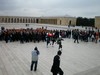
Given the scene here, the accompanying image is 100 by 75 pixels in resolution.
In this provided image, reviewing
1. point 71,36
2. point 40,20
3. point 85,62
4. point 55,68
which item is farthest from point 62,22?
point 55,68

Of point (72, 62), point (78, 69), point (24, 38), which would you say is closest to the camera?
point (78, 69)

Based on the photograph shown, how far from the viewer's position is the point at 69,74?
33.8ft

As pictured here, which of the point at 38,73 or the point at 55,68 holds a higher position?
the point at 55,68

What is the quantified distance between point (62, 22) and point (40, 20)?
25.4 m

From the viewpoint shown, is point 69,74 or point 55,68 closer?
point 55,68

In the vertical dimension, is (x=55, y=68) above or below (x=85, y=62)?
above

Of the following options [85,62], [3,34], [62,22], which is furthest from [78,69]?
[62,22]

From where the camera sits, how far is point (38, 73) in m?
10.3

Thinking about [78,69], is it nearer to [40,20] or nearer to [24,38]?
[24,38]

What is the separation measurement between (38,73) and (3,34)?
13.5m

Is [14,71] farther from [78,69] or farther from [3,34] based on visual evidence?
[3,34]

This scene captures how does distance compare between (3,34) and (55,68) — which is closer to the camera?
(55,68)

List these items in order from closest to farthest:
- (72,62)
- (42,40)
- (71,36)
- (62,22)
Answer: (72,62) < (42,40) < (71,36) < (62,22)

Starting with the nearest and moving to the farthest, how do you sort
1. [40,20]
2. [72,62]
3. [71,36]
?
[72,62] → [71,36] → [40,20]
